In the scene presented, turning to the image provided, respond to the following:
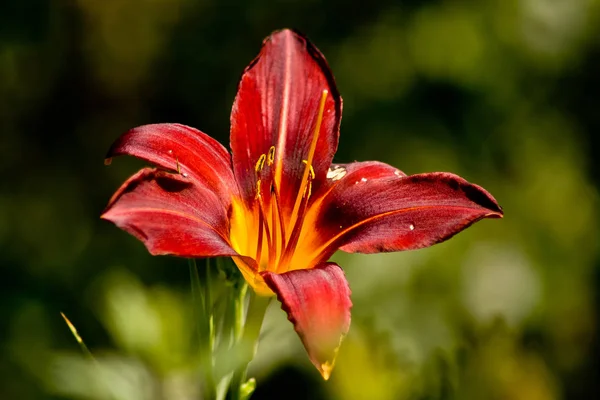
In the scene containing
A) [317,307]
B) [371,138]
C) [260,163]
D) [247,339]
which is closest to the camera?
[317,307]

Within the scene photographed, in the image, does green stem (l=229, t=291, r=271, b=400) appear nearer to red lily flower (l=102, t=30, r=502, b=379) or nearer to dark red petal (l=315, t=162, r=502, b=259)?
red lily flower (l=102, t=30, r=502, b=379)

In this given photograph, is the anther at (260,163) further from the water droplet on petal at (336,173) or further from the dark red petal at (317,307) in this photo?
the dark red petal at (317,307)


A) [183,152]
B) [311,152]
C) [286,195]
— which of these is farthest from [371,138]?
[183,152]

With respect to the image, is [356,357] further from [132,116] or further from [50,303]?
[132,116]

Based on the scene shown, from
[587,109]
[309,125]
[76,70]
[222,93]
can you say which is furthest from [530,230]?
[76,70]

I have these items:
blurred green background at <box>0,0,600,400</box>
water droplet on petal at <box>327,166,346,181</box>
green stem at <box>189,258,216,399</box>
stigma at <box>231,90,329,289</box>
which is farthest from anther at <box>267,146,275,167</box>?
blurred green background at <box>0,0,600,400</box>

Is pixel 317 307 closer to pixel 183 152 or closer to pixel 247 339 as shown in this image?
pixel 247 339

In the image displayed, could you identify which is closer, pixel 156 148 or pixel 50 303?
pixel 156 148
